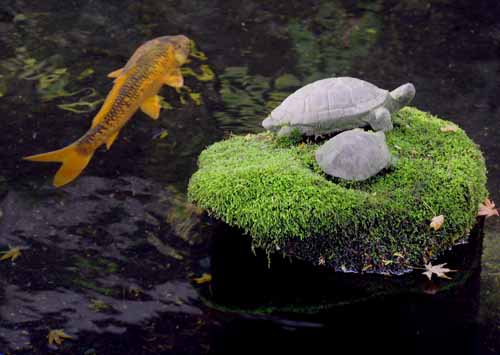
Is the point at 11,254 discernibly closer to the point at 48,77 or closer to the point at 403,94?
the point at 48,77

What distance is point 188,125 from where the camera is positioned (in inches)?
279

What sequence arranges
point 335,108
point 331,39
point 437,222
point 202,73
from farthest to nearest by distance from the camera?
point 331,39
point 202,73
point 335,108
point 437,222

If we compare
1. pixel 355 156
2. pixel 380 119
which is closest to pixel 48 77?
pixel 380 119

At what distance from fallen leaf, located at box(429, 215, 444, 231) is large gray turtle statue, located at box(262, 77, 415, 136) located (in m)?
0.97

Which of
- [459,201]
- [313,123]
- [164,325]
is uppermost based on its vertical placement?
[313,123]

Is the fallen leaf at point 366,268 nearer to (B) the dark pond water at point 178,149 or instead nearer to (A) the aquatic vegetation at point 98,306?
(B) the dark pond water at point 178,149

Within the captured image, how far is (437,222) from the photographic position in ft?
16.1

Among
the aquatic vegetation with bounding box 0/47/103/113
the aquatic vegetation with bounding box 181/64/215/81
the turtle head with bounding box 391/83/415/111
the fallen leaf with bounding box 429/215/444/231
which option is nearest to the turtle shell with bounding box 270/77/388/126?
the turtle head with bounding box 391/83/415/111

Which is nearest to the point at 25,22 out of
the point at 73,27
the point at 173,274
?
the point at 73,27

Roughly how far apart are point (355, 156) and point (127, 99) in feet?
7.65

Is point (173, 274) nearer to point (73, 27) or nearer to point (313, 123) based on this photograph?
point (313, 123)

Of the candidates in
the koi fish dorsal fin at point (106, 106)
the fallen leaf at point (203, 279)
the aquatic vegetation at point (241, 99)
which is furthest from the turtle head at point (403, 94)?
the koi fish dorsal fin at point (106, 106)

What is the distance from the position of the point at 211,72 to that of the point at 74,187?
2.86m

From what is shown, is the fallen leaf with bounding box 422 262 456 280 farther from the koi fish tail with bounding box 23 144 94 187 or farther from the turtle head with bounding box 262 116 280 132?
the koi fish tail with bounding box 23 144 94 187
